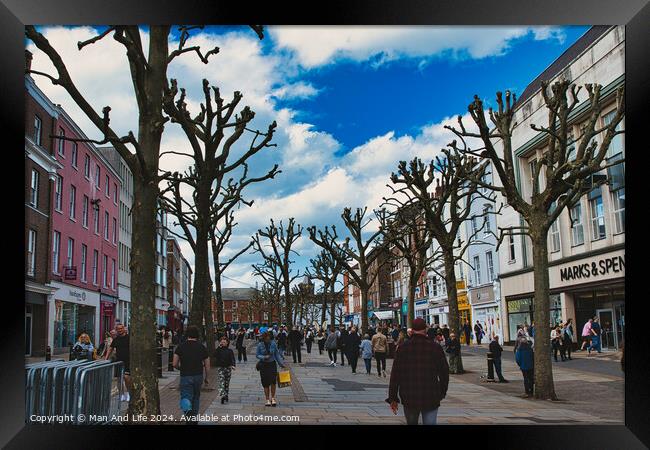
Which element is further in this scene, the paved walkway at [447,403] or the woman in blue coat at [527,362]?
the woman in blue coat at [527,362]

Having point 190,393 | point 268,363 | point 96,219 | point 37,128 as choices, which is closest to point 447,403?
point 268,363

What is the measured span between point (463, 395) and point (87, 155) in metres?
29.1

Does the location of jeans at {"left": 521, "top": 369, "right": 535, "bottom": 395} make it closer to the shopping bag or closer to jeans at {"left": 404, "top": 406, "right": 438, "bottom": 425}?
the shopping bag

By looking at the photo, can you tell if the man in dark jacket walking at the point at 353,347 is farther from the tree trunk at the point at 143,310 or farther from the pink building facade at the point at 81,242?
the pink building facade at the point at 81,242

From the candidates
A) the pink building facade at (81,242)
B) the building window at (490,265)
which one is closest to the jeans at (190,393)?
the pink building facade at (81,242)

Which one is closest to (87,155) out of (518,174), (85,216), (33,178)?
(85,216)

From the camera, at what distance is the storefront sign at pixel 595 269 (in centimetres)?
2594

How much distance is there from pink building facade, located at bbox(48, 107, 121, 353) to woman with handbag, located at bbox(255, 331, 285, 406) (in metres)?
19.9

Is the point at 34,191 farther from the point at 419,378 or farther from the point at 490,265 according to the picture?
the point at 490,265

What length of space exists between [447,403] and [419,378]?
6887 mm

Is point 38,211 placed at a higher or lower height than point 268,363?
higher

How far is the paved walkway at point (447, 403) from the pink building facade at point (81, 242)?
15.8 m

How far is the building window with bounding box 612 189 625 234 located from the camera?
2589 centimetres
